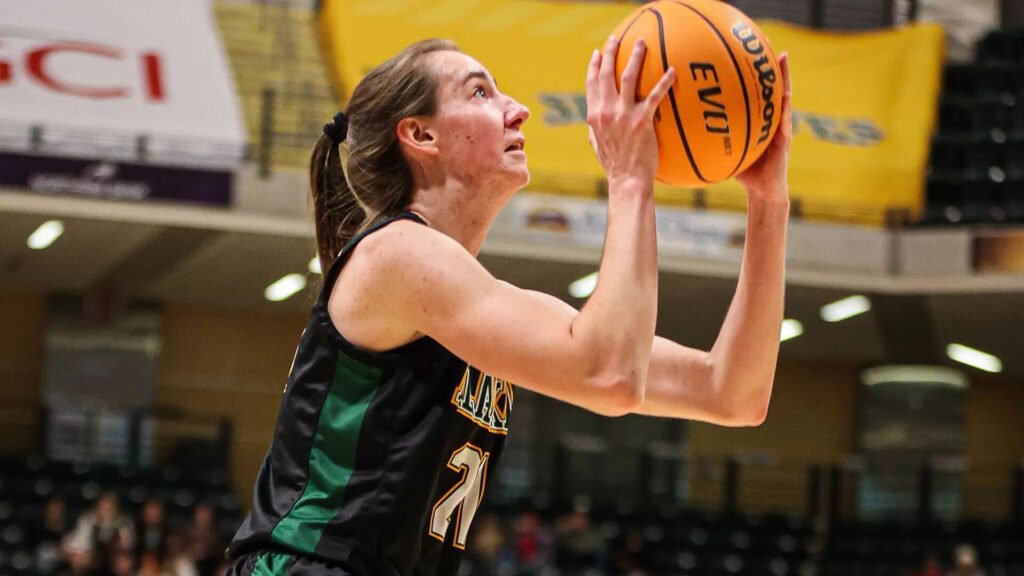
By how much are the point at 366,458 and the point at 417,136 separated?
0.58 metres

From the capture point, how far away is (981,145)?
14039 millimetres

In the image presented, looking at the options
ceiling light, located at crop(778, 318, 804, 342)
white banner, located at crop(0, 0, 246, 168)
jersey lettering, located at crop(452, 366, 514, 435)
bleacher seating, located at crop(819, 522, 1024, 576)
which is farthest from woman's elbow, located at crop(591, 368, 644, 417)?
ceiling light, located at crop(778, 318, 804, 342)

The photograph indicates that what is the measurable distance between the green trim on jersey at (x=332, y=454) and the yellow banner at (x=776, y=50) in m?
10.4

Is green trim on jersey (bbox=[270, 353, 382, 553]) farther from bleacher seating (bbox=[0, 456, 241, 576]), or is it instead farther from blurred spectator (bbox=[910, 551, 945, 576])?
blurred spectator (bbox=[910, 551, 945, 576])

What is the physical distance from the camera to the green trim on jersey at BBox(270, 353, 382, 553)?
254cm

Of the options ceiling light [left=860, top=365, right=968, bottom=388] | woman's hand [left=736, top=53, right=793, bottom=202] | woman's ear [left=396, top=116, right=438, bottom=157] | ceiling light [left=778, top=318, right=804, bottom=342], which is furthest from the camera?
ceiling light [left=860, top=365, right=968, bottom=388]

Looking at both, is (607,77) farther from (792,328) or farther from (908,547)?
(792,328)

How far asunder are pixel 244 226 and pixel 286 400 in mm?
10188

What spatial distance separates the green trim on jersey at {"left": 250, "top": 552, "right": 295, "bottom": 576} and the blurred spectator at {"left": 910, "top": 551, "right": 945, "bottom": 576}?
36.2ft

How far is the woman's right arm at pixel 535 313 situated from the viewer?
8.16 ft

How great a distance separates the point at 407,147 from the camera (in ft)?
9.04

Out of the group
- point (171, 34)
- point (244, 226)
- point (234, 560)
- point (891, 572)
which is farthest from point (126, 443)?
point (234, 560)

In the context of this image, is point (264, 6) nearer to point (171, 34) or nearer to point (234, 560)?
point (171, 34)

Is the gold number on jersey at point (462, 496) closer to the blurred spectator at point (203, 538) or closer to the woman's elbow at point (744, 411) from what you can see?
the woman's elbow at point (744, 411)
